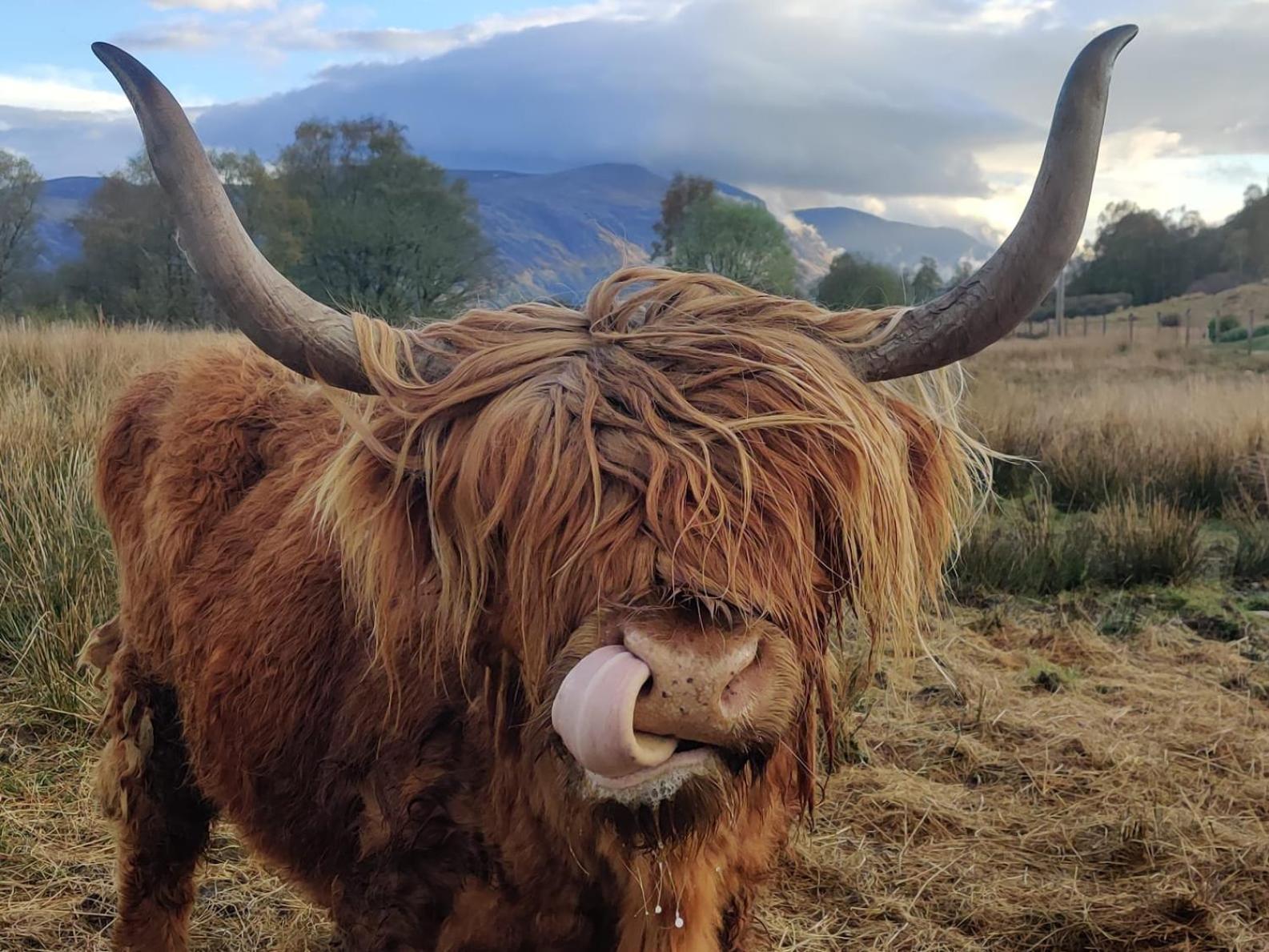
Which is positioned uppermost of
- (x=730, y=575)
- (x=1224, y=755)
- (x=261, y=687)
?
(x=730, y=575)

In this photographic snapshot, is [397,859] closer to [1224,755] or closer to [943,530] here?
[943,530]

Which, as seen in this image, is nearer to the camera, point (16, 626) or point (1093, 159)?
point (1093, 159)

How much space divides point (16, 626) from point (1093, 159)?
4582mm

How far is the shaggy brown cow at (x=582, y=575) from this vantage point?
131cm

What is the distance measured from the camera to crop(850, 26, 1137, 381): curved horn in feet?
4.76

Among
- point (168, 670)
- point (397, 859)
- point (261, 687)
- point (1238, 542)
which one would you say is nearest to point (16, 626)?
point (168, 670)

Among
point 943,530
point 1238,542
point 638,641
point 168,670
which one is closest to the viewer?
point 638,641

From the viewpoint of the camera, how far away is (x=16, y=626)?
4.30 m

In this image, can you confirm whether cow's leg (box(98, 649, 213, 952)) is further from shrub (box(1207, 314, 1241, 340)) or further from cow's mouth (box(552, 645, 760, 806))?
shrub (box(1207, 314, 1241, 340))

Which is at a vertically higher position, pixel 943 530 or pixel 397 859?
pixel 943 530

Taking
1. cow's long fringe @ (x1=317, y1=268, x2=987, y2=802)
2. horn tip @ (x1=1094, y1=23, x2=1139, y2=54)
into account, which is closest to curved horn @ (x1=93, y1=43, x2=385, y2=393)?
cow's long fringe @ (x1=317, y1=268, x2=987, y2=802)

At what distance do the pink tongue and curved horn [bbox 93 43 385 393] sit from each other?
77 cm

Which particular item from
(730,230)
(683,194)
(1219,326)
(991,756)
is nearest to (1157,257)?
(1219,326)

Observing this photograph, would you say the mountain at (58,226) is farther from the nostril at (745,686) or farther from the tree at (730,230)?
the nostril at (745,686)
